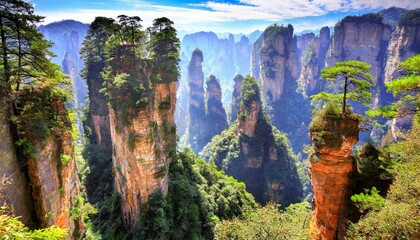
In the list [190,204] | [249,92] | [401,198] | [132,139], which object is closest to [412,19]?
[249,92]

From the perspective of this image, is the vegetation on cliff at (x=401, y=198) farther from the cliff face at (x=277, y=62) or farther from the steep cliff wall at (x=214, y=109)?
the steep cliff wall at (x=214, y=109)

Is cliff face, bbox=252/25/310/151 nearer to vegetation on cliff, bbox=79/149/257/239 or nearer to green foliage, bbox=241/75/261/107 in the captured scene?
green foliage, bbox=241/75/261/107

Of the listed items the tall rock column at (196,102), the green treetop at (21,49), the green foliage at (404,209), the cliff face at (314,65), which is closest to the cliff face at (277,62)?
the cliff face at (314,65)

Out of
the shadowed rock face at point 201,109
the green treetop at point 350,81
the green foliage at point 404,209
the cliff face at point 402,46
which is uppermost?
the cliff face at point 402,46

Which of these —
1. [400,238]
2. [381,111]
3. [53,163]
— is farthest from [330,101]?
[53,163]

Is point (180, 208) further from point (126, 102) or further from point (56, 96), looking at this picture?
point (56, 96)

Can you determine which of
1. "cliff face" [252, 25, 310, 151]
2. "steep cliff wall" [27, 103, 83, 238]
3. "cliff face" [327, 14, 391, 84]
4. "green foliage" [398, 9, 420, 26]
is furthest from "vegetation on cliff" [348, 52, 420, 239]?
"cliff face" [327, 14, 391, 84]

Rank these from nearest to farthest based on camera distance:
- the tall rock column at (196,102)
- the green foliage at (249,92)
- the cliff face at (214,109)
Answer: the green foliage at (249,92) → the cliff face at (214,109) → the tall rock column at (196,102)
